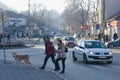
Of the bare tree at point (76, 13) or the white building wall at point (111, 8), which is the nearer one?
the white building wall at point (111, 8)

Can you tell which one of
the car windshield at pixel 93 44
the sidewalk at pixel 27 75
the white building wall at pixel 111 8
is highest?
the white building wall at pixel 111 8

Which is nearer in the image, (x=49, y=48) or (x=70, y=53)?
(x=49, y=48)

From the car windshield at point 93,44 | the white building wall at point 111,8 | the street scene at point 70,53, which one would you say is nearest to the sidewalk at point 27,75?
the street scene at point 70,53

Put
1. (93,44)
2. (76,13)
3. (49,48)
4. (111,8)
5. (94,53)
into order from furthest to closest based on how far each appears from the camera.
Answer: (76,13)
(111,8)
(93,44)
(94,53)
(49,48)

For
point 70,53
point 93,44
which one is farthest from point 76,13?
point 93,44

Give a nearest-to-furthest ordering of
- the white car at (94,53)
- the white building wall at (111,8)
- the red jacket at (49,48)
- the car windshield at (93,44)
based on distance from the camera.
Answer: the red jacket at (49,48)
the white car at (94,53)
the car windshield at (93,44)
the white building wall at (111,8)

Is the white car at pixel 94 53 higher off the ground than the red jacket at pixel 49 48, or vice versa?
the red jacket at pixel 49 48

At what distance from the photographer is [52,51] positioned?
61.4 feet

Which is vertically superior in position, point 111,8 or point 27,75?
point 111,8

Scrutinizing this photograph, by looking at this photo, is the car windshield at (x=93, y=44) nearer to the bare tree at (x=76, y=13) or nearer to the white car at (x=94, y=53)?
the white car at (x=94, y=53)

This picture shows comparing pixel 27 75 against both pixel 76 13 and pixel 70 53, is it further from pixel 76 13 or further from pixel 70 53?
pixel 76 13

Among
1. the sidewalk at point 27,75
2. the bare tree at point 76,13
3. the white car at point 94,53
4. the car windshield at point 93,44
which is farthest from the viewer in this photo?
the bare tree at point 76,13

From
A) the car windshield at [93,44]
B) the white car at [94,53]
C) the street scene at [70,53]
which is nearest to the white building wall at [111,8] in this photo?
the street scene at [70,53]

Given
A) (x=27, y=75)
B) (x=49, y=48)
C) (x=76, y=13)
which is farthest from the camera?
(x=76, y=13)
